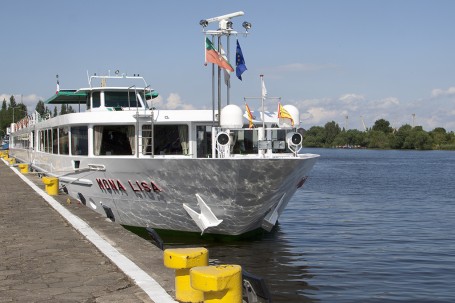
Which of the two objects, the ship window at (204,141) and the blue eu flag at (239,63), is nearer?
the blue eu flag at (239,63)

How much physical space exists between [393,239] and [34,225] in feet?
36.3

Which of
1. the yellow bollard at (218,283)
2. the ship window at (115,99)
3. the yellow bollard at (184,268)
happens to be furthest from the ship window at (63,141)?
the yellow bollard at (218,283)

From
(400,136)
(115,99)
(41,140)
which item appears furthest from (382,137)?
(115,99)

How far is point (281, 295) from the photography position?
11500 millimetres

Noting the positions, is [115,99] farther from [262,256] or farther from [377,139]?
[377,139]

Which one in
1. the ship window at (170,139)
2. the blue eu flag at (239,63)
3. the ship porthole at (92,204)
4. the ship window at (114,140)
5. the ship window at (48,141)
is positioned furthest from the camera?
the ship window at (48,141)

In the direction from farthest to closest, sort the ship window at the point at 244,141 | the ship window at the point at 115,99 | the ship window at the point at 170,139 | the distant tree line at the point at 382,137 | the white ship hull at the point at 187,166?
the distant tree line at the point at 382,137 < the ship window at the point at 115,99 < the ship window at the point at 170,139 < the ship window at the point at 244,141 < the white ship hull at the point at 187,166

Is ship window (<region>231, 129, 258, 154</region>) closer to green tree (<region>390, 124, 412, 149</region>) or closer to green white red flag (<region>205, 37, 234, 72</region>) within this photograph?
green white red flag (<region>205, 37, 234, 72</region>)

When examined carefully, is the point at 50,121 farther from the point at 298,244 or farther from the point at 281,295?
the point at 281,295

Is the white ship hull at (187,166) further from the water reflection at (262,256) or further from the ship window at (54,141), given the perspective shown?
the ship window at (54,141)

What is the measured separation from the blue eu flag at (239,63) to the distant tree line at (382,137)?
12026 centimetres

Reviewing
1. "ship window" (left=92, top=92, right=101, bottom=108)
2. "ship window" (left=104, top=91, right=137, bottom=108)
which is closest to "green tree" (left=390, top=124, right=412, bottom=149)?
"ship window" (left=104, top=91, right=137, bottom=108)

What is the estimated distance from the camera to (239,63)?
614 inches

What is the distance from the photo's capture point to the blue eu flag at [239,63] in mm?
15562
